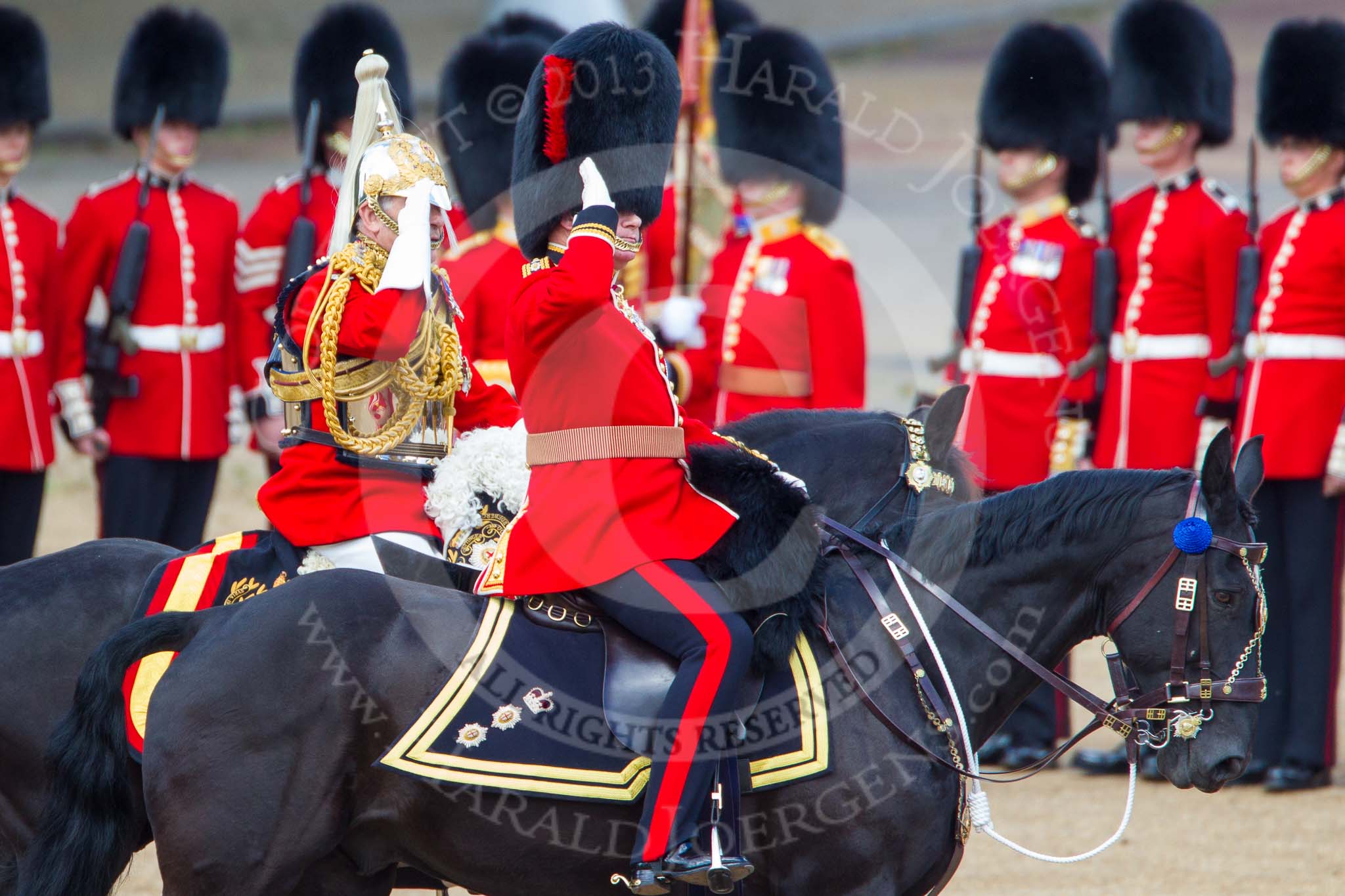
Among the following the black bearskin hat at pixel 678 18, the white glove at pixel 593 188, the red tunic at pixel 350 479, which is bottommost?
the red tunic at pixel 350 479

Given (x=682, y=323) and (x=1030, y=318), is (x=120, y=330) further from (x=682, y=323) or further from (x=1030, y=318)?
(x=1030, y=318)

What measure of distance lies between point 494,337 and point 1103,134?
7.67 ft

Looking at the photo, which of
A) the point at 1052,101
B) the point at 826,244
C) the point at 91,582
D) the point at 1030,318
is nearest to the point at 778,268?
the point at 826,244

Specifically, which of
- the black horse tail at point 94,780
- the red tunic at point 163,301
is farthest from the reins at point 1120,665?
the red tunic at point 163,301

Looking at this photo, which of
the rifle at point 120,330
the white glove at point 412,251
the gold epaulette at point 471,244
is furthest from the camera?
the gold epaulette at point 471,244

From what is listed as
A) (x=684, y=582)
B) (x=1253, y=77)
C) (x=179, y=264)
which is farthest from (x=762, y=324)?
(x=1253, y=77)

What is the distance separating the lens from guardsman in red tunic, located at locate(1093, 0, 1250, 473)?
558 cm

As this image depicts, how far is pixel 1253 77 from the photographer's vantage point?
20.7 meters

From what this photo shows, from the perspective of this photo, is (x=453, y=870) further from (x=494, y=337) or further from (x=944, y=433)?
(x=494, y=337)

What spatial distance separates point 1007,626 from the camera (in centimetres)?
307

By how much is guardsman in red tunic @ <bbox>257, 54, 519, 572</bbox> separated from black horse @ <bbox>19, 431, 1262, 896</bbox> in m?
0.58

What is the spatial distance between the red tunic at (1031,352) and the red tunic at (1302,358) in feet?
2.00

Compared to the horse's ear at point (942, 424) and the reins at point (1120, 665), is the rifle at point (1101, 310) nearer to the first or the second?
the horse's ear at point (942, 424)

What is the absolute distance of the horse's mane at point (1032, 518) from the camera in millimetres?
2992
